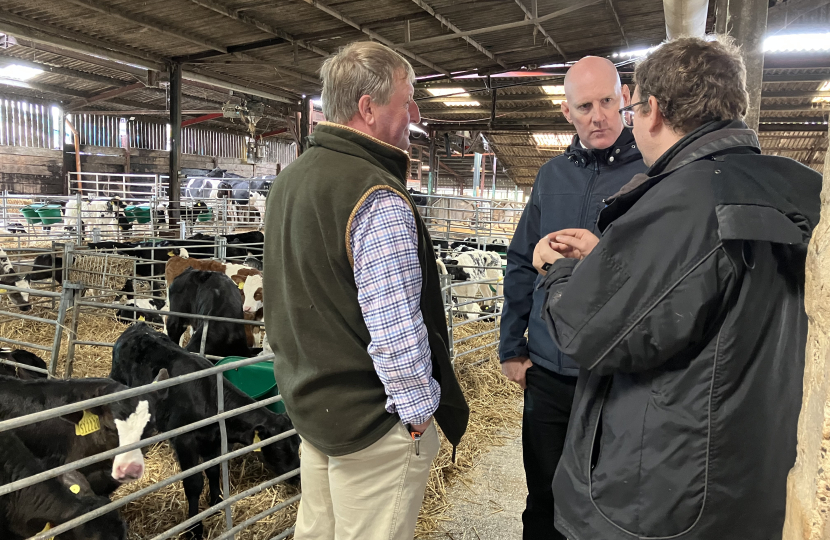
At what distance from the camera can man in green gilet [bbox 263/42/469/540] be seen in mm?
1337

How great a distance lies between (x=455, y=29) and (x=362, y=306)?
7142 millimetres

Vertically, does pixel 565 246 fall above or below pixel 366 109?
below

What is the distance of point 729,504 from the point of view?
1.09m

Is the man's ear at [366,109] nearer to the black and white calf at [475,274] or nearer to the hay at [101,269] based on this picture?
the black and white calf at [475,274]

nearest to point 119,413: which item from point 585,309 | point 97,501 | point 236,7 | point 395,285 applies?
point 97,501

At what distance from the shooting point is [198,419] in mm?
3186

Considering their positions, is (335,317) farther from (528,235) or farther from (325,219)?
(528,235)

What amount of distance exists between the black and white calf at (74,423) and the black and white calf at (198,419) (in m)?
0.26

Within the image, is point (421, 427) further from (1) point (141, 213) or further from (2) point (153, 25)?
(1) point (141, 213)

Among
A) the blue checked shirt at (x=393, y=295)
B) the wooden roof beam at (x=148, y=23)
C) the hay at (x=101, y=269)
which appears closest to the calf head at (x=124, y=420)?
the blue checked shirt at (x=393, y=295)

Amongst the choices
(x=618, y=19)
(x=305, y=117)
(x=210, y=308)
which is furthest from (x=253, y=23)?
(x=305, y=117)

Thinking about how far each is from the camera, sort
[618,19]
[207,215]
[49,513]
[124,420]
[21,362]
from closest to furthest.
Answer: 1. [49,513]
2. [124,420]
3. [21,362]
4. [618,19]
5. [207,215]

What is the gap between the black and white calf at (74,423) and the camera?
2830mm

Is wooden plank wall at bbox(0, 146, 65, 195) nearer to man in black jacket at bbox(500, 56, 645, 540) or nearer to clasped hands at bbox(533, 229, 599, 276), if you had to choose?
man in black jacket at bbox(500, 56, 645, 540)
